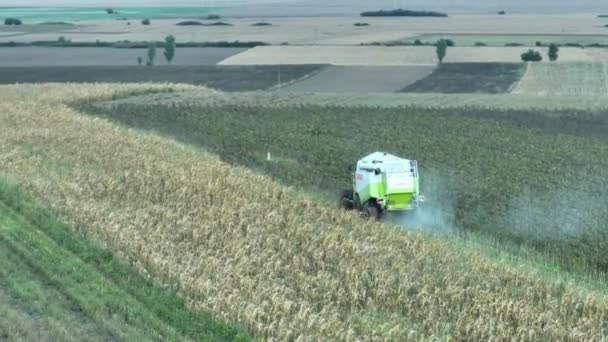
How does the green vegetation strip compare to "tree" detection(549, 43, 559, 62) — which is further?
"tree" detection(549, 43, 559, 62)

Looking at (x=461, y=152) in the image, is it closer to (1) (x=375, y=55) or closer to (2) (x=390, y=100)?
(2) (x=390, y=100)

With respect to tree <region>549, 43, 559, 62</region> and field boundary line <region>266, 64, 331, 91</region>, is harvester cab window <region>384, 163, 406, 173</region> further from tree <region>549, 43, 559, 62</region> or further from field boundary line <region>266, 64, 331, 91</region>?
tree <region>549, 43, 559, 62</region>

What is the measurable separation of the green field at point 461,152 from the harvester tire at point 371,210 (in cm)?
182

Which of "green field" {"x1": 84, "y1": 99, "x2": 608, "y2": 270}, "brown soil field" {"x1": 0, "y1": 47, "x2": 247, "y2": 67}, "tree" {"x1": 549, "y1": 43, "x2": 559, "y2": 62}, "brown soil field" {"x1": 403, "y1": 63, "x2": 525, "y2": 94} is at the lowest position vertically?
"brown soil field" {"x1": 0, "y1": 47, "x2": 247, "y2": 67}

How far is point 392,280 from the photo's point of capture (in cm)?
1655

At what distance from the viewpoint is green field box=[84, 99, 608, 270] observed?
2333 cm

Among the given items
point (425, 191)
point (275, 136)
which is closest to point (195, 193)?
point (425, 191)

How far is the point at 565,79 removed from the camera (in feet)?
217

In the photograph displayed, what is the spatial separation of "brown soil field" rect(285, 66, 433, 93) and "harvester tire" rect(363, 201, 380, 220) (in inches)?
1484

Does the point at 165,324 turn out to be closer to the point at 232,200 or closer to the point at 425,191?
the point at 232,200

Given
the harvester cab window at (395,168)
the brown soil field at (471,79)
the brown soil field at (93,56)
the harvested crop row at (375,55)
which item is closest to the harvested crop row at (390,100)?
the brown soil field at (471,79)

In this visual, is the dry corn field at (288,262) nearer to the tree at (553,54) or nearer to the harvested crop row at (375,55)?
the harvested crop row at (375,55)

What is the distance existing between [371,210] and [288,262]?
5.66m

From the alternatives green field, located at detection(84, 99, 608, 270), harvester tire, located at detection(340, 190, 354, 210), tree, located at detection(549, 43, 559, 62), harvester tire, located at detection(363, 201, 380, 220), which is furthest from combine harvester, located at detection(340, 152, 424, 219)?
tree, located at detection(549, 43, 559, 62)
